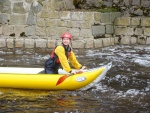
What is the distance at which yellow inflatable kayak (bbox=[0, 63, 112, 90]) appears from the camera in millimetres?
6672

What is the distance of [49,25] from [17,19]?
0.97 meters

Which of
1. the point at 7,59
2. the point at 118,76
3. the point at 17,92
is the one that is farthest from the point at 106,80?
the point at 7,59

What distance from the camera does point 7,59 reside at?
9.67 m

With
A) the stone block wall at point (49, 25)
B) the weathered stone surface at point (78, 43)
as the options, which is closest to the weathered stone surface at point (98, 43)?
the stone block wall at point (49, 25)

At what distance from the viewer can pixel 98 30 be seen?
11.4 metres

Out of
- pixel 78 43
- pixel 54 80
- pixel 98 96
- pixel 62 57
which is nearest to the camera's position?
pixel 98 96

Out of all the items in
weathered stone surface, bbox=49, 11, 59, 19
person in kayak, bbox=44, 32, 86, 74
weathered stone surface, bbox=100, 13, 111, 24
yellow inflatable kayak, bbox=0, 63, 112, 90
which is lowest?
yellow inflatable kayak, bbox=0, 63, 112, 90

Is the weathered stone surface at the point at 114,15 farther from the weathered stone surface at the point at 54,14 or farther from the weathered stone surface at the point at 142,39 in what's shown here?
the weathered stone surface at the point at 54,14

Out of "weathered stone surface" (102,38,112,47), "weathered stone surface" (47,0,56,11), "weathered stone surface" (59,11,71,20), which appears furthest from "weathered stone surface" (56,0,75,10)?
"weathered stone surface" (102,38,112,47)

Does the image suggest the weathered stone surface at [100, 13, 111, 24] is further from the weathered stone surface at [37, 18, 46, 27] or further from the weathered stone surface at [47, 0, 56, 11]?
the weathered stone surface at [37, 18, 46, 27]

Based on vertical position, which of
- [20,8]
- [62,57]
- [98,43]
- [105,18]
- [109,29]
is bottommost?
[98,43]

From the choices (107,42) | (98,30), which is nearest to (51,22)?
(98,30)

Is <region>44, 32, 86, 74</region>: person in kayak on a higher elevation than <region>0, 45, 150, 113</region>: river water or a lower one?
higher

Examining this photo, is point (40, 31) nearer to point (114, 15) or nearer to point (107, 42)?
point (107, 42)
